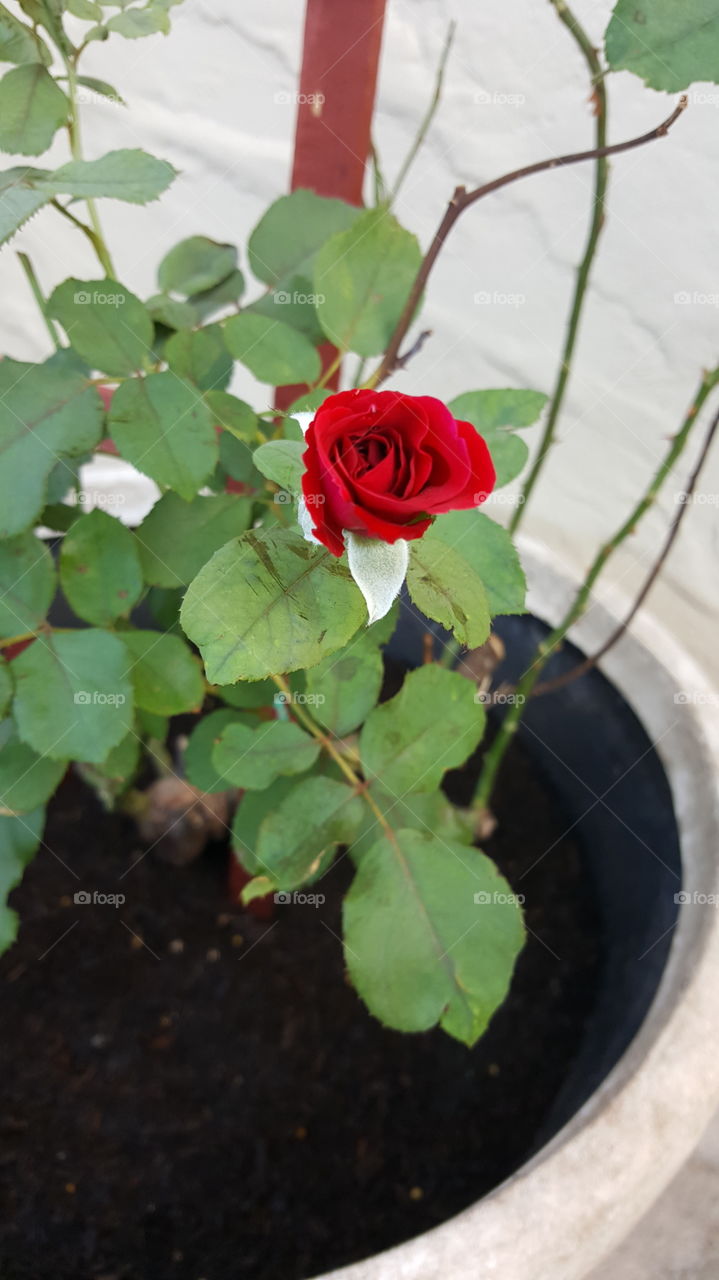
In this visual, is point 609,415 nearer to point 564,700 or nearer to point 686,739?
point 564,700

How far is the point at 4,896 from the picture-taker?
1.61 ft

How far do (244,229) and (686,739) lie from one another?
0.89 m

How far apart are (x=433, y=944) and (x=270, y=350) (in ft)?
0.96

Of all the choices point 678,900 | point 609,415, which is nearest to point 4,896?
point 678,900

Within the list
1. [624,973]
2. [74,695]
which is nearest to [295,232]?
[74,695]

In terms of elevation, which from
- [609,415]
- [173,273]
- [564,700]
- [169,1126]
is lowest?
[169,1126]

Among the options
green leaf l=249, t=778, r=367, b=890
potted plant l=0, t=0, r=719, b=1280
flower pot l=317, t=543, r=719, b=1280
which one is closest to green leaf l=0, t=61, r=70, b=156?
potted plant l=0, t=0, r=719, b=1280

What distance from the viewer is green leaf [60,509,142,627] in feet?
1.54

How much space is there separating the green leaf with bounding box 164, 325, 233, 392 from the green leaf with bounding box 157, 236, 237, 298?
0.33 ft

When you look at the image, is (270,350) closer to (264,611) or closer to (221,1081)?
(264,611)

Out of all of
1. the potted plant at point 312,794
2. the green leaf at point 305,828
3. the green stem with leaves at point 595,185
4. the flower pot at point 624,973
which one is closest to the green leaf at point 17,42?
the potted plant at point 312,794

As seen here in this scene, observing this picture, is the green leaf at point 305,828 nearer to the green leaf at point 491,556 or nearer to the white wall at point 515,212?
the green leaf at point 491,556

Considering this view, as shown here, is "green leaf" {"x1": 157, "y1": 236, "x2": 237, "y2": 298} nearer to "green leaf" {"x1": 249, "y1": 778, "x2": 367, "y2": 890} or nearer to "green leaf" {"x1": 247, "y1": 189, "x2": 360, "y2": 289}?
"green leaf" {"x1": 247, "y1": 189, "x2": 360, "y2": 289}

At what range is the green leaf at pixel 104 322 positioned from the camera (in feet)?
1.41
